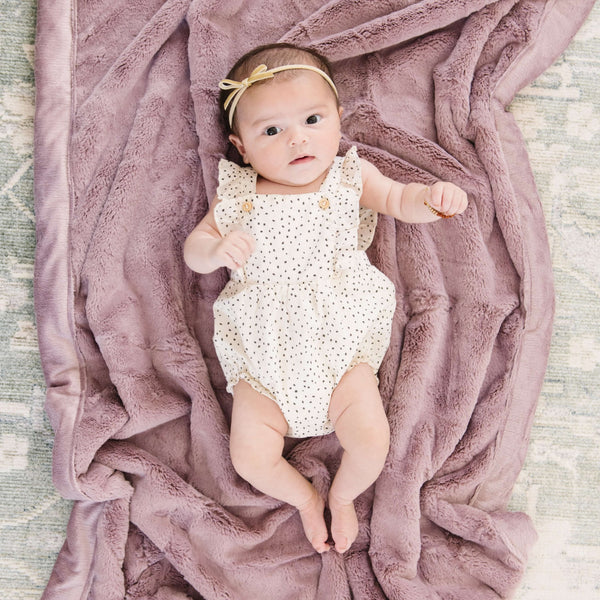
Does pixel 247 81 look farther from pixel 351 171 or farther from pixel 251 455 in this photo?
pixel 251 455

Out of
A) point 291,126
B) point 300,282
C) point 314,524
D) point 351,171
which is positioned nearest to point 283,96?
point 291,126

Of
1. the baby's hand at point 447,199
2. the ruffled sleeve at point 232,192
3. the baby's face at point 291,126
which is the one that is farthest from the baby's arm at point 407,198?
the ruffled sleeve at point 232,192

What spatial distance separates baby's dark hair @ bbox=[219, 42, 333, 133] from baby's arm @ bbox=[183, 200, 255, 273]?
19 centimetres

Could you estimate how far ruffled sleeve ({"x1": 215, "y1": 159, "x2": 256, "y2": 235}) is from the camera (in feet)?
3.93

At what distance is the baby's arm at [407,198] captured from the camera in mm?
1115

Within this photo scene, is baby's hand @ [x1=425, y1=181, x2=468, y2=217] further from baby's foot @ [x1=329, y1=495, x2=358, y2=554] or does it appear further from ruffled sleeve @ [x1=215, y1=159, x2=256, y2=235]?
baby's foot @ [x1=329, y1=495, x2=358, y2=554]

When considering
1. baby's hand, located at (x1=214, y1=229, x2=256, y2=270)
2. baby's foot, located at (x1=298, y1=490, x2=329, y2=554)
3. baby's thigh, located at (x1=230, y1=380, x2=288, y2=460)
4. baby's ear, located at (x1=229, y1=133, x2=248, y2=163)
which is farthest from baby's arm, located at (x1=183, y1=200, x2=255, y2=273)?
baby's foot, located at (x1=298, y1=490, x2=329, y2=554)

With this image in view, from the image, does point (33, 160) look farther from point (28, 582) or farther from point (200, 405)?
point (28, 582)

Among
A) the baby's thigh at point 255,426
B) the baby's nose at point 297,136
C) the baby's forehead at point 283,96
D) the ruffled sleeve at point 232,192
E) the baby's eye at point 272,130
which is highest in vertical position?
the baby's forehead at point 283,96

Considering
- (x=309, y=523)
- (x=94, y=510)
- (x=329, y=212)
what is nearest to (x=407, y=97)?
(x=329, y=212)

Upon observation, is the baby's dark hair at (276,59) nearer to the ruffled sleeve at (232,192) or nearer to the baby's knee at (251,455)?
the ruffled sleeve at (232,192)

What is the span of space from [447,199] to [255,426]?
515 millimetres

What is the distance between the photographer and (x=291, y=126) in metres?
1.12

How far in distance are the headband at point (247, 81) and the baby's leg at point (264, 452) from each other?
508 mm
